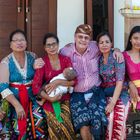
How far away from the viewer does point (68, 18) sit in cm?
545

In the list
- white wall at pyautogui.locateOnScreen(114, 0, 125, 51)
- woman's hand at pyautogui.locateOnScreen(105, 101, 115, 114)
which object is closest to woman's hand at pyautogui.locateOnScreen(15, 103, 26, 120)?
A: woman's hand at pyautogui.locateOnScreen(105, 101, 115, 114)

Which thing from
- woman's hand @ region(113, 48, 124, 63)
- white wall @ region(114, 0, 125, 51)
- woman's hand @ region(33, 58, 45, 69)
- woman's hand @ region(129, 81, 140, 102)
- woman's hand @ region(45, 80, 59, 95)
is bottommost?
woman's hand @ region(129, 81, 140, 102)

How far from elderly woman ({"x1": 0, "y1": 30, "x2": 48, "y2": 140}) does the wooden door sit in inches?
28.9

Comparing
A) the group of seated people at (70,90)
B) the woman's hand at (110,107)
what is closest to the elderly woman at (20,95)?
the group of seated people at (70,90)

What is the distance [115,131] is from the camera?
4.43 metres

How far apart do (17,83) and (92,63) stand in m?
0.89

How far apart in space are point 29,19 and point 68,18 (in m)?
0.53

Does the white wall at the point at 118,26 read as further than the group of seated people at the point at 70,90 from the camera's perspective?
Yes

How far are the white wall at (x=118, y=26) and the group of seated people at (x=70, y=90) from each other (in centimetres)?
Result: 72

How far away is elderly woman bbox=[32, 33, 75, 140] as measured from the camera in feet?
14.4

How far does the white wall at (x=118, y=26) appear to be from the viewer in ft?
18.0

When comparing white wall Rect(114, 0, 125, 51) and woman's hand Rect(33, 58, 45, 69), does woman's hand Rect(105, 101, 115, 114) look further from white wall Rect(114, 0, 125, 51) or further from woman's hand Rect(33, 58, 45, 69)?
white wall Rect(114, 0, 125, 51)

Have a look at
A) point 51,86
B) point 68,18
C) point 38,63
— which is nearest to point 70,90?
point 51,86

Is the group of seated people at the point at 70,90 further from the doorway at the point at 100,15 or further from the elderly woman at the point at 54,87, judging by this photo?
the doorway at the point at 100,15
